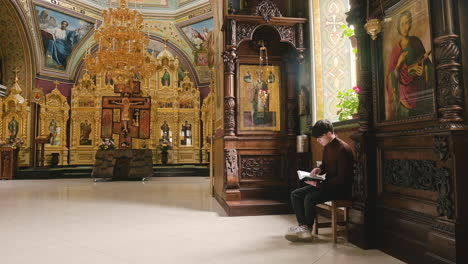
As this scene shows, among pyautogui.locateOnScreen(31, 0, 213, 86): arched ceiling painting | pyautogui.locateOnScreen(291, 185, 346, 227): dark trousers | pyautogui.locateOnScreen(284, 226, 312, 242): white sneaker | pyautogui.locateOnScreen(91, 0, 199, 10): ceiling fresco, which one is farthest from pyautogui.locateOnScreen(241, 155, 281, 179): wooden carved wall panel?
pyautogui.locateOnScreen(91, 0, 199, 10): ceiling fresco

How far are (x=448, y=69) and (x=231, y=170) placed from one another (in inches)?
143

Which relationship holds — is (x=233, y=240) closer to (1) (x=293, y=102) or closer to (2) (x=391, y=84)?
(2) (x=391, y=84)

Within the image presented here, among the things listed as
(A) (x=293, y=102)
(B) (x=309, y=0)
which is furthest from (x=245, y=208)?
(B) (x=309, y=0)

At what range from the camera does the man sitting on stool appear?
132 inches

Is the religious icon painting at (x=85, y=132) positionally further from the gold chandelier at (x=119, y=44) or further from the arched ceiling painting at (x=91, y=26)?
the gold chandelier at (x=119, y=44)

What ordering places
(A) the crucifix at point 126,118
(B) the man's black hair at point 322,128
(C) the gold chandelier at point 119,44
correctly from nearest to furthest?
(B) the man's black hair at point 322,128
(C) the gold chandelier at point 119,44
(A) the crucifix at point 126,118

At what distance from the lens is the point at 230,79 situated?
5512 millimetres

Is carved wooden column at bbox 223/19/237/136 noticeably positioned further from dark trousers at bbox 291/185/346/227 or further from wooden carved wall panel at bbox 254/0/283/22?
dark trousers at bbox 291/185/346/227

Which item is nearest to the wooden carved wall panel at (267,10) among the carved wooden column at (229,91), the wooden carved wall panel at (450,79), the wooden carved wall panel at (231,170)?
the carved wooden column at (229,91)

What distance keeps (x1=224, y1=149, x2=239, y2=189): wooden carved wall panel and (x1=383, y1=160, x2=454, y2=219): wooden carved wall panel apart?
8.65 feet

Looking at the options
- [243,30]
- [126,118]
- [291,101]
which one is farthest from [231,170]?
[126,118]

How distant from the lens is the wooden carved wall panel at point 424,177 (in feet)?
7.74

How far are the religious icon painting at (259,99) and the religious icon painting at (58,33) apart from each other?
465 inches

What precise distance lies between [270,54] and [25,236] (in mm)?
4552
